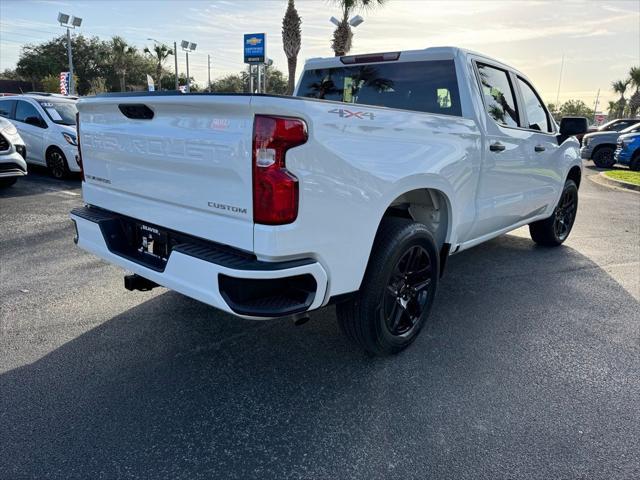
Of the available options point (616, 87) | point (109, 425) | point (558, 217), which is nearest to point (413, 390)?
point (109, 425)

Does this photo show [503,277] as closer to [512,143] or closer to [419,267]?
[512,143]

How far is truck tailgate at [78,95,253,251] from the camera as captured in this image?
7.47ft

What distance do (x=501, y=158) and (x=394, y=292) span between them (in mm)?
1733

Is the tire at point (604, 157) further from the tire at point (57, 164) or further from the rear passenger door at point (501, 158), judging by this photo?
the tire at point (57, 164)

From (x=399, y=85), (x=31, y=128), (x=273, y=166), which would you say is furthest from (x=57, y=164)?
(x=273, y=166)

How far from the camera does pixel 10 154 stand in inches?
320

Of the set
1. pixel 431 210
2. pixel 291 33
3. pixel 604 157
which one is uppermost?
pixel 291 33

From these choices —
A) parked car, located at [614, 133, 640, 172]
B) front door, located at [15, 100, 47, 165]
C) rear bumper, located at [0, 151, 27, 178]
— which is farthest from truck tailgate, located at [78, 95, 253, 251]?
parked car, located at [614, 133, 640, 172]

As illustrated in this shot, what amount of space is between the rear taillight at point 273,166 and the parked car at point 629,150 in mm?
14963

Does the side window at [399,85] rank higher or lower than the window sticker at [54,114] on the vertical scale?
higher

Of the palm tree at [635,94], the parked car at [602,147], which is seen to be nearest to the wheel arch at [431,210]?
the parked car at [602,147]

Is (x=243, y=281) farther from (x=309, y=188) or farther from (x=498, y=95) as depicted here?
(x=498, y=95)

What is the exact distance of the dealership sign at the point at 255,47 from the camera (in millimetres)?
22656

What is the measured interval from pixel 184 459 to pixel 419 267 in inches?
72.0
